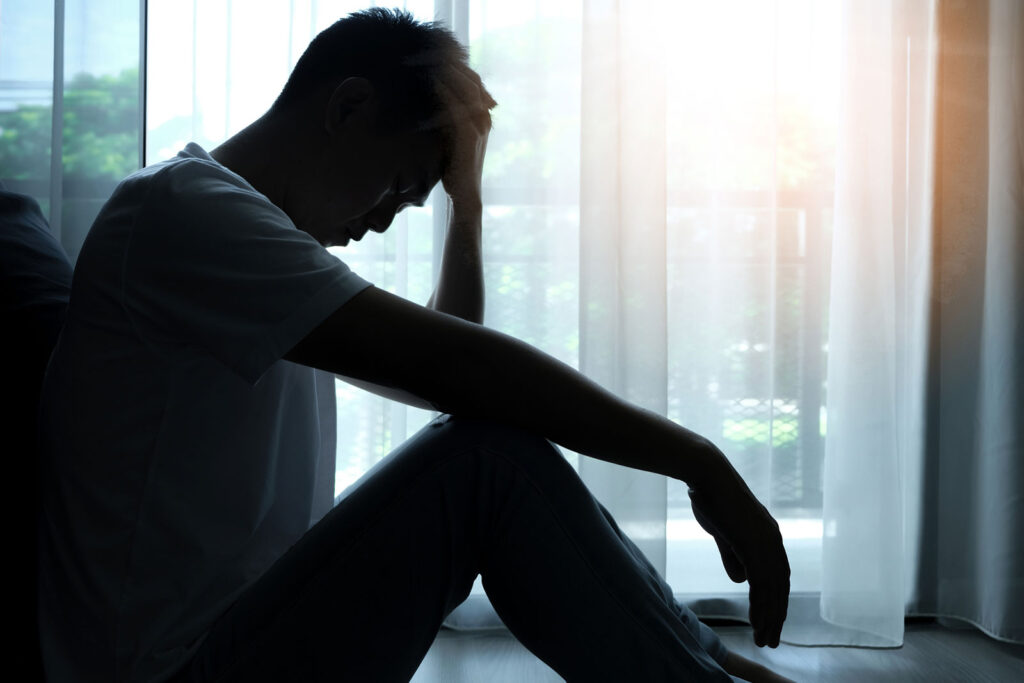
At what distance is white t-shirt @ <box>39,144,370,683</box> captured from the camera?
61 cm

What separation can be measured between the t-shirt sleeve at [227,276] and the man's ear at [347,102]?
0.22 meters

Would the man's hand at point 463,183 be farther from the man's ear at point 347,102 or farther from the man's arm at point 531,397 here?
the man's arm at point 531,397

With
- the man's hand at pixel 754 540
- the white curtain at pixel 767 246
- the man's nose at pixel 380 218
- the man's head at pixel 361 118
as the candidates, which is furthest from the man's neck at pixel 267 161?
the white curtain at pixel 767 246

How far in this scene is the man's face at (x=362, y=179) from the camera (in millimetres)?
860

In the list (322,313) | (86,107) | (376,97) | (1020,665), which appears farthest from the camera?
(86,107)

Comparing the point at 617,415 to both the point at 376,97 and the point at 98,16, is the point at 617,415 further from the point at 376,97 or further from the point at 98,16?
the point at 98,16

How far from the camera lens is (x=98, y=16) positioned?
1.46 meters

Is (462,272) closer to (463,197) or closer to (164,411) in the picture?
(463,197)

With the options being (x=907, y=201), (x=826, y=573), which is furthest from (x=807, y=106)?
(x=826, y=573)

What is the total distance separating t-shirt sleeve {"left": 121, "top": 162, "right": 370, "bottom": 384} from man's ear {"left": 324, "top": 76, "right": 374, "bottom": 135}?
0.22 metres

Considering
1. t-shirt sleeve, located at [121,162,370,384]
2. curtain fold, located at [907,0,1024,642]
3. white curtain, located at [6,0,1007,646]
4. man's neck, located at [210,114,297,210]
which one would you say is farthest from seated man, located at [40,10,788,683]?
curtain fold, located at [907,0,1024,642]

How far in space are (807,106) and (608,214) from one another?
429 millimetres

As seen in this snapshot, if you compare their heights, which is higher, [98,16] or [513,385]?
[98,16]

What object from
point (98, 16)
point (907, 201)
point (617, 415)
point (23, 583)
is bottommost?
point (23, 583)
